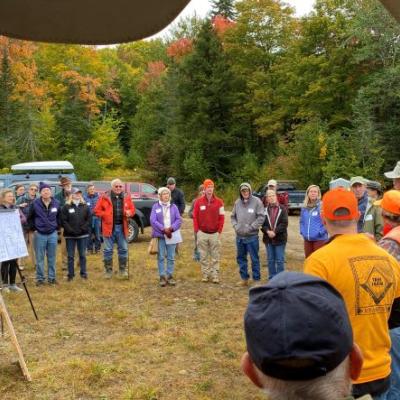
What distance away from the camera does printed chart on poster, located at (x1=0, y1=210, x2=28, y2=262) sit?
607cm

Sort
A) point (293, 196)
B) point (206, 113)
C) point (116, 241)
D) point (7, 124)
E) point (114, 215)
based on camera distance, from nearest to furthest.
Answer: point (114, 215) → point (116, 241) → point (293, 196) → point (206, 113) → point (7, 124)

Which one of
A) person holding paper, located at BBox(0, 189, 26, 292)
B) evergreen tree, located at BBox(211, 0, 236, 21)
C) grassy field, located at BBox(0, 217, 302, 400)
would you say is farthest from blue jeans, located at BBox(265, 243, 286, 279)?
evergreen tree, located at BBox(211, 0, 236, 21)

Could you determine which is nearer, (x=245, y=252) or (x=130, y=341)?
(x=130, y=341)

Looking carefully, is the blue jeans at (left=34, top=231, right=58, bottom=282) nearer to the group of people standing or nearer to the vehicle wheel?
the group of people standing

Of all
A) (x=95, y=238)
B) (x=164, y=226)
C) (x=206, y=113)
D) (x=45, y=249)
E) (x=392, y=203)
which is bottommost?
(x=95, y=238)

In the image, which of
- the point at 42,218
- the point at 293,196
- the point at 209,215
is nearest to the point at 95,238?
the point at 42,218

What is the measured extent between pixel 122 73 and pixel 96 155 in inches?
652

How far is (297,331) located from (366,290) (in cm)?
182

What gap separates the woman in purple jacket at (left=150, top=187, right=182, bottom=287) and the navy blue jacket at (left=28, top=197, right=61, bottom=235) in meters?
1.72

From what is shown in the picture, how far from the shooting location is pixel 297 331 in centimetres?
115

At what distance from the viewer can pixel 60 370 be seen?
17.2 feet

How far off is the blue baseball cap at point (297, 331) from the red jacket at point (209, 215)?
7937 millimetres

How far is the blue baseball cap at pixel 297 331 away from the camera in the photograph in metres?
1.15

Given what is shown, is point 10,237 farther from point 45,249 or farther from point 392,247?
point 392,247
